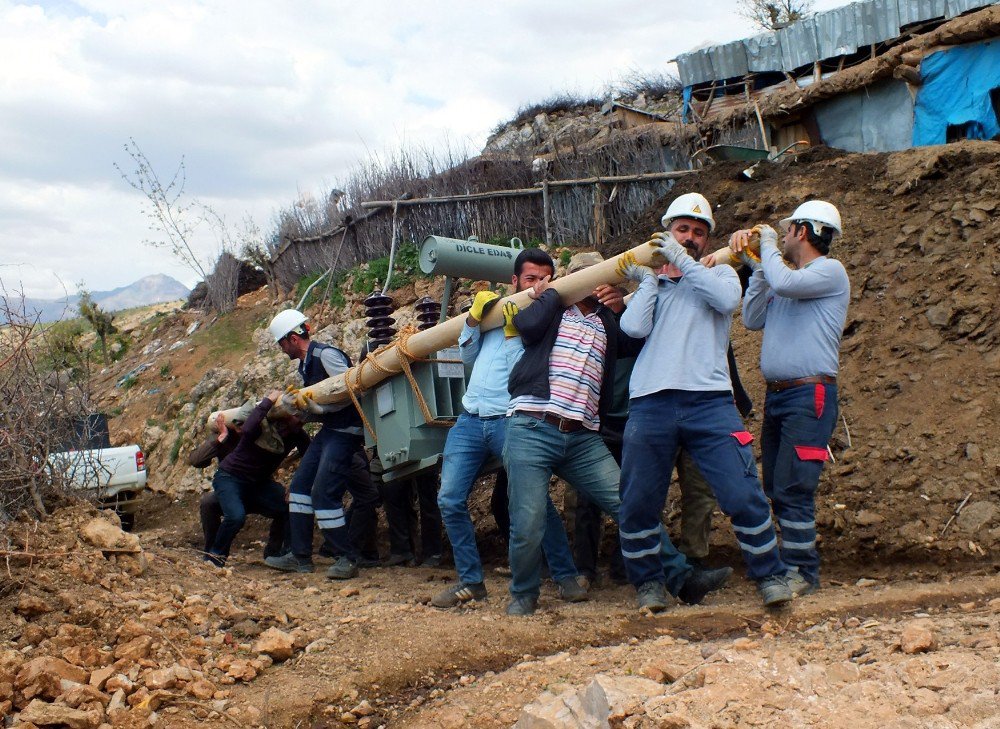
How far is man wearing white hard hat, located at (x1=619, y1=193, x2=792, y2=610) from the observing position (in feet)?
13.4

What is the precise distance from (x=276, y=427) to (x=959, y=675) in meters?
5.02

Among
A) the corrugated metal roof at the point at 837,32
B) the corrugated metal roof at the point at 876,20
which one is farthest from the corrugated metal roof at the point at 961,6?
the corrugated metal roof at the point at 837,32

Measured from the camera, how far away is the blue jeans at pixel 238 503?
261 inches

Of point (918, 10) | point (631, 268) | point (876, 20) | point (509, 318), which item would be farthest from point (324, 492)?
point (918, 10)

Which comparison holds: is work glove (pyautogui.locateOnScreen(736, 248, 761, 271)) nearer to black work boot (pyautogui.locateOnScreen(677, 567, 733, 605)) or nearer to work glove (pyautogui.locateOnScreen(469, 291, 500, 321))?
work glove (pyautogui.locateOnScreen(469, 291, 500, 321))

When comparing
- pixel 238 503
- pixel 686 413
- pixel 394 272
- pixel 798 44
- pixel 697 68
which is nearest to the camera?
pixel 686 413

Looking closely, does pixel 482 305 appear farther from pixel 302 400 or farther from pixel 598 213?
pixel 598 213

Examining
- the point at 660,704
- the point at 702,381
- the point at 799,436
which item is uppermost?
the point at 702,381

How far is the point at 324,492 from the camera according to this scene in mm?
6184

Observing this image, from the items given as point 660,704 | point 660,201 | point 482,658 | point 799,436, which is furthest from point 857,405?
point 660,201

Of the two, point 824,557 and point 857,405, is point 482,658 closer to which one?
point 824,557

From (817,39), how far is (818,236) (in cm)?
1354

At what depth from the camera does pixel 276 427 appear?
6750 mm

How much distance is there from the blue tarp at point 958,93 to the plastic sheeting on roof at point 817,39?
4076 mm
